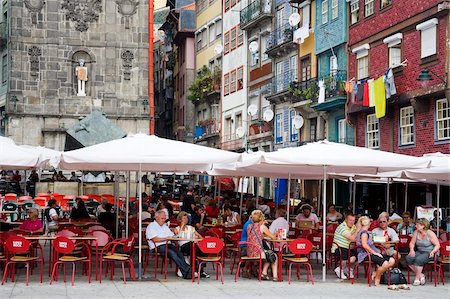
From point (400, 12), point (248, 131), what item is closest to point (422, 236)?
point (400, 12)

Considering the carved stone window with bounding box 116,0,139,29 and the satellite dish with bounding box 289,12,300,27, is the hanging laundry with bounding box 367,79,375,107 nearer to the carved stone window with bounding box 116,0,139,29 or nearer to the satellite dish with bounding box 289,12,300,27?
the satellite dish with bounding box 289,12,300,27

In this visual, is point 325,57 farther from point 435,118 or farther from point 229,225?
point 229,225

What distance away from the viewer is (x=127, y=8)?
58.0m

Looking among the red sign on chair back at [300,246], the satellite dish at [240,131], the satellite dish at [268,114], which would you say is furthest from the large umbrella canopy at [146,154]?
the satellite dish at [240,131]

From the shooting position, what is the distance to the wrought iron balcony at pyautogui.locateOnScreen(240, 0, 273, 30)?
172ft

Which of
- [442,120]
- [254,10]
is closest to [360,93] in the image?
[442,120]

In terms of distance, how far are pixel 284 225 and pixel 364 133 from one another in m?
20.1

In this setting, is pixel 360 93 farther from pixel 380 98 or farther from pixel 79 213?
pixel 79 213

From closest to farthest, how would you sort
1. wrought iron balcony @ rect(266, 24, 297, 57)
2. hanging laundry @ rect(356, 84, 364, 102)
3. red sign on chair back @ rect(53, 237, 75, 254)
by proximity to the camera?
red sign on chair back @ rect(53, 237, 75, 254) < hanging laundry @ rect(356, 84, 364, 102) < wrought iron balcony @ rect(266, 24, 297, 57)

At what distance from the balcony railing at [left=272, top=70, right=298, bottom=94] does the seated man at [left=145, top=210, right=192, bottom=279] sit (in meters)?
29.5

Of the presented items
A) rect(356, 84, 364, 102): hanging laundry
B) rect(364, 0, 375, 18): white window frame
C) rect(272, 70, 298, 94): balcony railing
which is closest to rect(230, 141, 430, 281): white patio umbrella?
rect(356, 84, 364, 102): hanging laundry

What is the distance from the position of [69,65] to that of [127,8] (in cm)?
499

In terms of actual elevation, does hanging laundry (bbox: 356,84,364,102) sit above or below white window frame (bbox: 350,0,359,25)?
below

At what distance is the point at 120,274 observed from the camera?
18406mm
